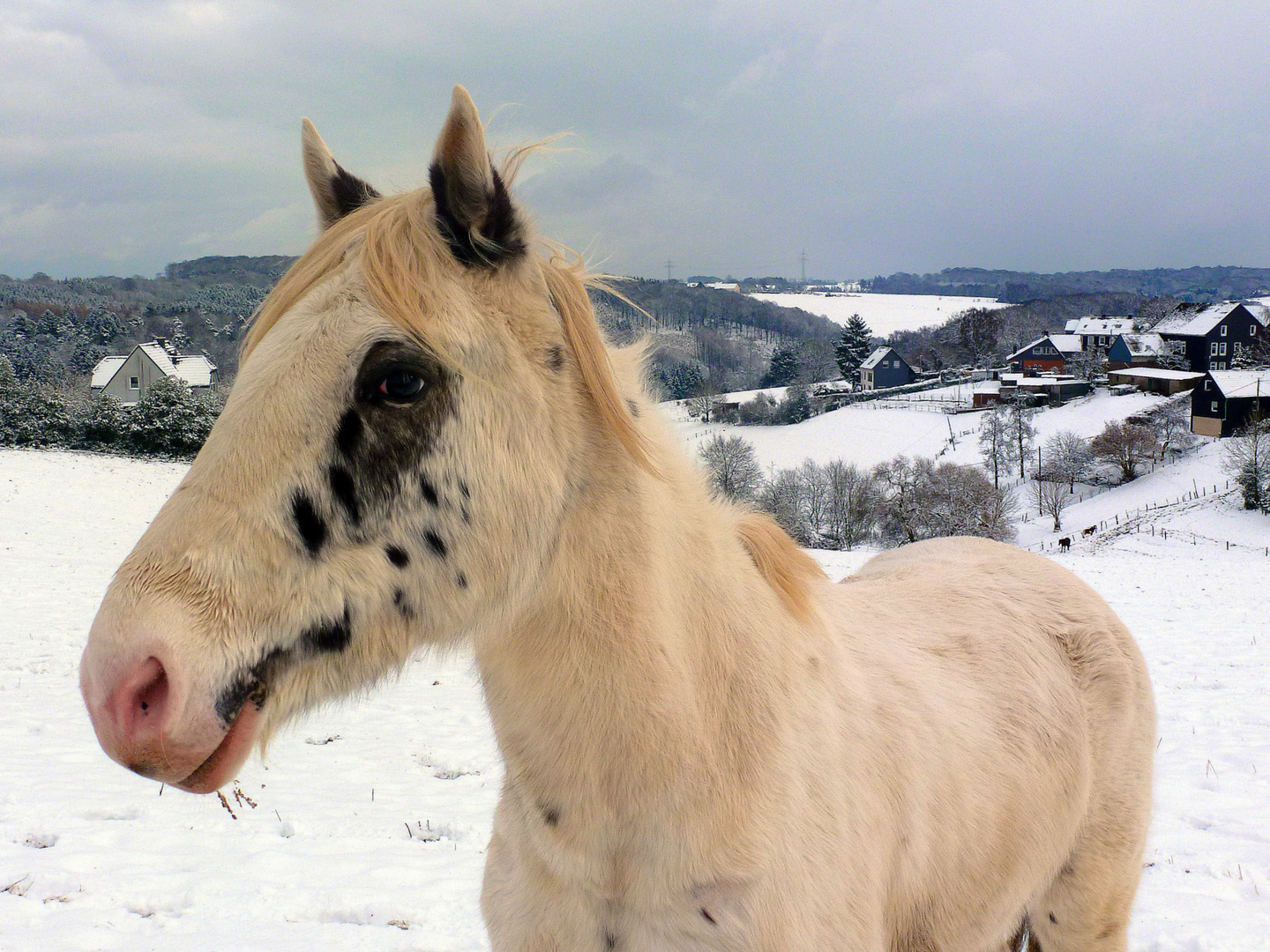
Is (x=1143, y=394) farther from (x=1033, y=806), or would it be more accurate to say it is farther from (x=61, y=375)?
(x=61, y=375)

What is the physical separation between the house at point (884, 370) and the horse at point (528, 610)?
93778 mm

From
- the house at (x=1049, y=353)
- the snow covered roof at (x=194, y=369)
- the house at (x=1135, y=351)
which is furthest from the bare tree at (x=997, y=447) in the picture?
the snow covered roof at (x=194, y=369)

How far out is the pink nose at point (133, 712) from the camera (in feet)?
4.25

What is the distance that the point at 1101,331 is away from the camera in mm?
90375

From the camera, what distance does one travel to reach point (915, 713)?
2.44 metres

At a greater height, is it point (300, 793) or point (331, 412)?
point (331, 412)

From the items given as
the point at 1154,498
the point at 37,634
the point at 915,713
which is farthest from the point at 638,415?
the point at 1154,498

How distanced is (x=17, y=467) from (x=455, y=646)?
33782 mm

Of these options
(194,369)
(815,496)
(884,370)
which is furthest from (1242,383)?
(194,369)

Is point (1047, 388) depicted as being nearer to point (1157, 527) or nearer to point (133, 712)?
point (1157, 527)

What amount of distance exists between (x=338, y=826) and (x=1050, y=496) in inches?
2157

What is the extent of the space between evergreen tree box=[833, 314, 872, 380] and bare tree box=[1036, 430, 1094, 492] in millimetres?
44867

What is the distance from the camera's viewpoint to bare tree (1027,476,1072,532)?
1806 inches

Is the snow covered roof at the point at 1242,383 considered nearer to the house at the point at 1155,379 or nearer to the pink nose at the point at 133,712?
the house at the point at 1155,379
